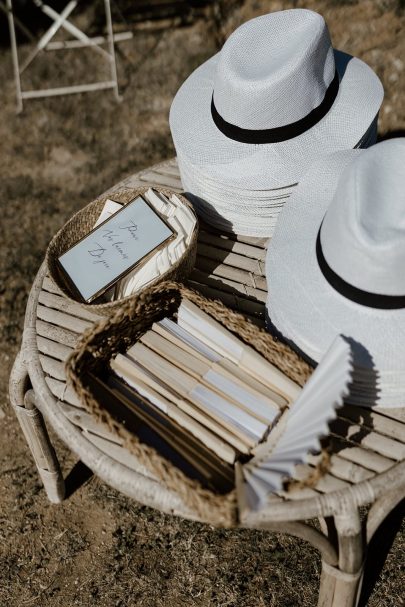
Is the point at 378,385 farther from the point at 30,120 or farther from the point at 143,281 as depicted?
the point at 30,120

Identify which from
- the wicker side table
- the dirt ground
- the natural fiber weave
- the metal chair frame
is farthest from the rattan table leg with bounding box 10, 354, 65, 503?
the metal chair frame

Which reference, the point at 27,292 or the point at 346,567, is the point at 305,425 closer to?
the point at 346,567

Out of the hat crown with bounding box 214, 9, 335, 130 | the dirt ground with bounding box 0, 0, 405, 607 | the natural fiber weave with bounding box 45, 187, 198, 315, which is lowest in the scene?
the dirt ground with bounding box 0, 0, 405, 607

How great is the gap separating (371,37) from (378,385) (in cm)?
355

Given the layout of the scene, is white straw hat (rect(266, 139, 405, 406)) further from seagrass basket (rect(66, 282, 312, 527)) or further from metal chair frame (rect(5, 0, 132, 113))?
metal chair frame (rect(5, 0, 132, 113))

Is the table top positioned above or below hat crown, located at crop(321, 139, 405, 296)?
below

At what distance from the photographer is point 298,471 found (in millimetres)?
1761

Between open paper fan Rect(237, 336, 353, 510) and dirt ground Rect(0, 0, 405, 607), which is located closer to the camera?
open paper fan Rect(237, 336, 353, 510)

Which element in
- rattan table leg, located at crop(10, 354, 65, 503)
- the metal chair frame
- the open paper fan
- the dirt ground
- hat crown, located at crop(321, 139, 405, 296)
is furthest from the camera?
the metal chair frame

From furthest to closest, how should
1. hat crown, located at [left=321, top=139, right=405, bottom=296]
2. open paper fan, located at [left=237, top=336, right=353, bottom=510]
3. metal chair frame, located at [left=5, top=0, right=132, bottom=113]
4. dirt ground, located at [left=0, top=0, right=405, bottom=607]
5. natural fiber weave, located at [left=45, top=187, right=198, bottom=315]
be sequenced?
metal chair frame, located at [left=5, top=0, right=132, bottom=113] → dirt ground, located at [left=0, top=0, right=405, bottom=607] → natural fiber weave, located at [left=45, top=187, right=198, bottom=315] → hat crown, located at [left=321, top=139, right=405, bottom=296] → open paper fan, located at [left=237, top=336, right=353, bottom=510]

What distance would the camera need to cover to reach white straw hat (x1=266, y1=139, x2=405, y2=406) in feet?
5.50

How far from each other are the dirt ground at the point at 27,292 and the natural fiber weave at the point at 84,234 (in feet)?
3.81

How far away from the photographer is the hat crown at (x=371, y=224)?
165 centimetres

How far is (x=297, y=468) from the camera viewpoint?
1.77m
